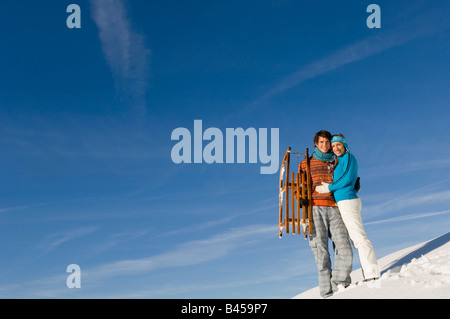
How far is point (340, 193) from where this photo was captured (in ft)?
25.0

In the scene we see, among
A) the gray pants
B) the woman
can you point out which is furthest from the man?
the woman

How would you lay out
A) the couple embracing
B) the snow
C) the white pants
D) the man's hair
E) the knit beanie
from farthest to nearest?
1. the man's hair
2. the knit beanie
3. the couple embracing
4. the white pants
5. the snow

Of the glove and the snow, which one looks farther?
the glove

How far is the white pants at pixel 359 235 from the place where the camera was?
7.22 metres

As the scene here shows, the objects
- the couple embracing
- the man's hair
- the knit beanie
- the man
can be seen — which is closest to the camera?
the couple embracing

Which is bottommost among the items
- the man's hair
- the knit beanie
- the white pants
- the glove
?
the white pants

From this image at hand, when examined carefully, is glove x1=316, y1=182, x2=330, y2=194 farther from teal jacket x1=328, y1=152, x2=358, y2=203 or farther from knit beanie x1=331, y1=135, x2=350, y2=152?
knit beanie x1=331, y1=135, x2=350, y2=152

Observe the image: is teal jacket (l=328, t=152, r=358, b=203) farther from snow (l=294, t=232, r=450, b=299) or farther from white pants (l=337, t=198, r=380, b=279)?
snow (l=294, t=232, r=450, b=299)

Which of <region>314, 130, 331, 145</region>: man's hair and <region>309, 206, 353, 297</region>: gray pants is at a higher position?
<region>314, 130, 331, 145</region>: man's hair

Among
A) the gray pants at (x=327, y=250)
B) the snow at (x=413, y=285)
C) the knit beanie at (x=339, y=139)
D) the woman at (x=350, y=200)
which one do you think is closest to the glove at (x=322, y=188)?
the woman at (x=350, y=200)

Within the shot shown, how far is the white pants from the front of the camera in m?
7.22

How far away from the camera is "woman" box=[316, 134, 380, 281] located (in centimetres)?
729
